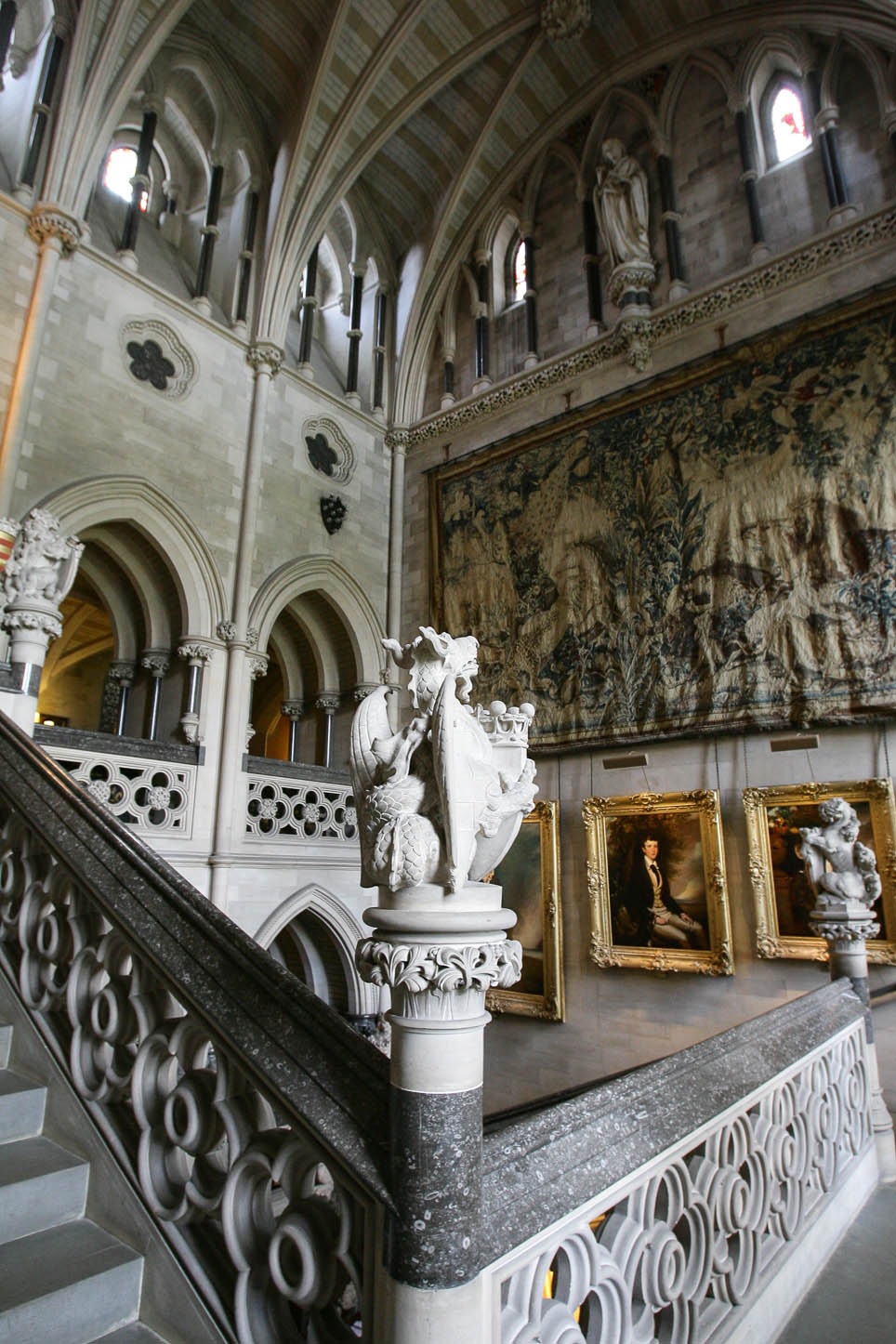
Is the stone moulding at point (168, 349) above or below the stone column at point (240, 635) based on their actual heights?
above

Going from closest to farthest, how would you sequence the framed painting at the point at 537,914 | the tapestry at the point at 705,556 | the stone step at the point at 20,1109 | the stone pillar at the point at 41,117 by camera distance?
the stone step at the point at 20,1109, the tapestry at the point at 705,556, the stone pillar at the point at 41,117, the framed painting at the point at 537,914

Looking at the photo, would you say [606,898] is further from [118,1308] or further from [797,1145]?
[118,1308]

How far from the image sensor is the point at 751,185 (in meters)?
8.73

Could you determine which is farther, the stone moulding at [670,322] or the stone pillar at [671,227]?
the stone pillar at [671,227]

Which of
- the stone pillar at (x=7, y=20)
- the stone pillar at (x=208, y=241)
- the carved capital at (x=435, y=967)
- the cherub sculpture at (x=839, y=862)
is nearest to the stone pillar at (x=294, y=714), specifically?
the stone pillar at (x=208, y=241)

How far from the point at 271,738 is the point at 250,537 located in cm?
778

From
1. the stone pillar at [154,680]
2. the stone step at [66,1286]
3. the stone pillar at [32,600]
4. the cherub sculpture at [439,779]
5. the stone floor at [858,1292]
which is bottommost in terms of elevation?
the stone floor at [858,1292]

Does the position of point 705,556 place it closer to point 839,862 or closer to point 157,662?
point 839,862

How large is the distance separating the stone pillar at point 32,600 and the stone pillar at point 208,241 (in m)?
6.21

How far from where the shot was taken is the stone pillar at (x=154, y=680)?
8469mm

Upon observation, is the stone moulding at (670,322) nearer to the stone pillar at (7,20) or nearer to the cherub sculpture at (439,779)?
the stone pillar at (7,20)

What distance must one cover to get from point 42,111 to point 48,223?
1.66 m

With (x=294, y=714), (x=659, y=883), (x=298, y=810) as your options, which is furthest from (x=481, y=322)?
(x=659, y=883)

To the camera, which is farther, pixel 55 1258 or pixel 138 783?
pixel 138 783
